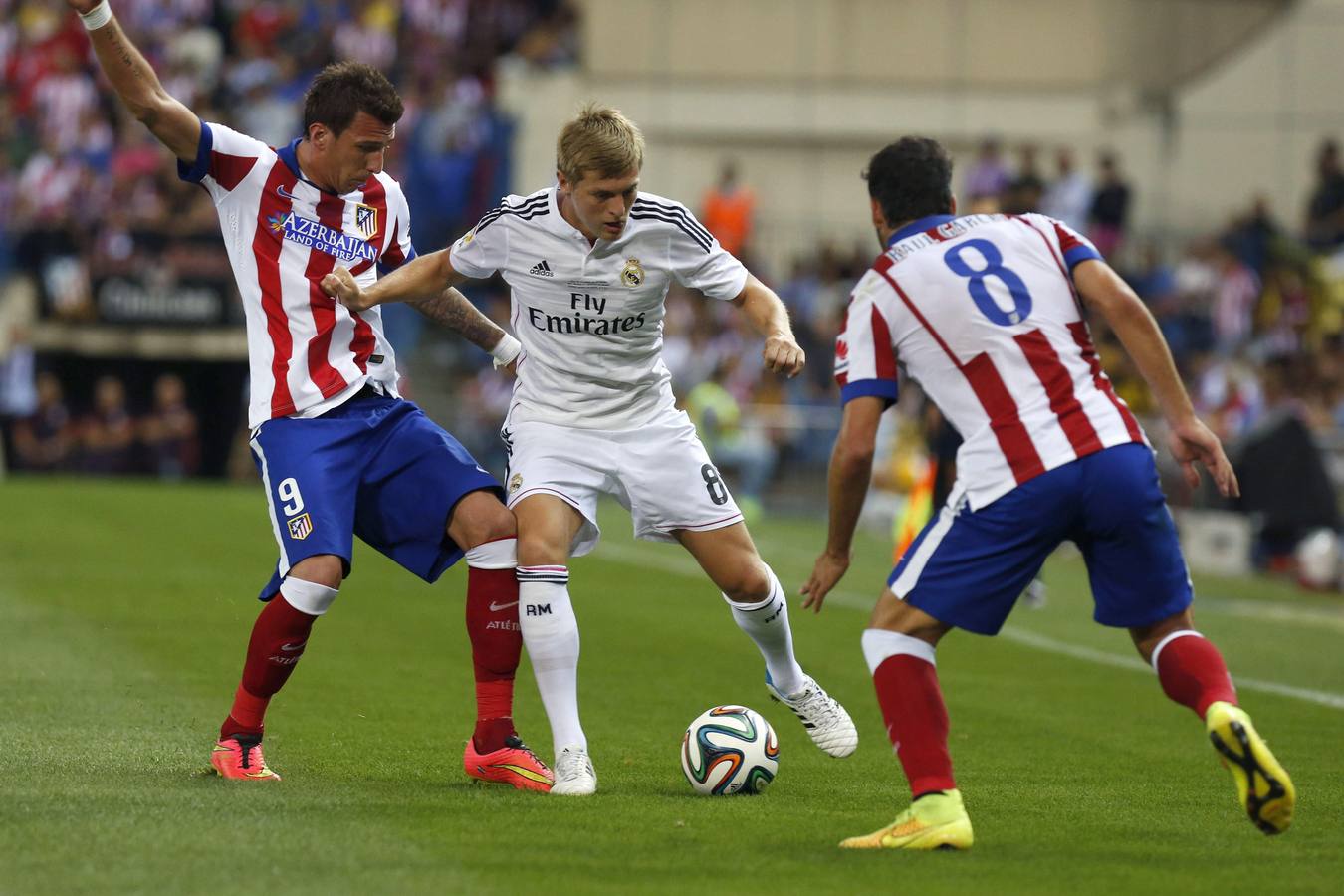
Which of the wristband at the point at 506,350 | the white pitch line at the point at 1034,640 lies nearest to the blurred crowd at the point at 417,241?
the white pitch line at the point at 1034,640

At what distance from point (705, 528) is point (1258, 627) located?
25.5 feet

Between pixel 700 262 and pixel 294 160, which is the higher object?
pixel 294 160

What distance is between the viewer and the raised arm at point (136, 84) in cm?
657

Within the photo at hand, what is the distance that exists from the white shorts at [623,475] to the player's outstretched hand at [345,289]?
2.55 ft

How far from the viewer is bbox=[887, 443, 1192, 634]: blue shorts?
5762 mm

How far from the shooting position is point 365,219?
720 cm

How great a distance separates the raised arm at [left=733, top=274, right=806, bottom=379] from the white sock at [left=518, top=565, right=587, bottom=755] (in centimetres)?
108

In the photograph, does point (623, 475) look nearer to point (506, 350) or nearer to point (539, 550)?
point (539, 550)

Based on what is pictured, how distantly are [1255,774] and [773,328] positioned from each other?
2241mm

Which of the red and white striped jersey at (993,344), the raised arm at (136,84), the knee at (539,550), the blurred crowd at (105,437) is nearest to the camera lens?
the red and white striped jersey at (993,344)

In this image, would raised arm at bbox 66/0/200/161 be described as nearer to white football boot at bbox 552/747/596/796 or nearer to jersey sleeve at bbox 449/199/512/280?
jersey sleeve at bbox 449/199/512/280

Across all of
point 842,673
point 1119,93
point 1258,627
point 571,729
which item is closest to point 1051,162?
point 1119,93

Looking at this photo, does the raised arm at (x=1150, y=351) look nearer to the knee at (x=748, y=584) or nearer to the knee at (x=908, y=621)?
the knee at (x=908, y=621)

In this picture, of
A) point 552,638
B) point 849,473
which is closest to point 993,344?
point 849,473
